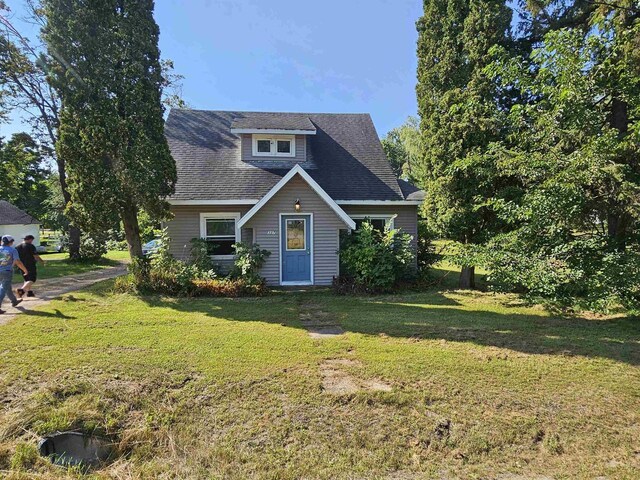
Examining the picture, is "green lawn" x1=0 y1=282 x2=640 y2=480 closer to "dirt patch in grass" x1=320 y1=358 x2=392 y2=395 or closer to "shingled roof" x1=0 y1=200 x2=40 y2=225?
"dirt patch in grass" x1=320 y1=358 x2=392 y2=395

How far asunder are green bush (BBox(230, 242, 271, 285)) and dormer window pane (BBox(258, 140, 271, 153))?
14.3 feet

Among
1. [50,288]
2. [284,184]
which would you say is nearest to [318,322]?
[284,184]

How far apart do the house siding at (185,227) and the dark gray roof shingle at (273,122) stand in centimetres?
363

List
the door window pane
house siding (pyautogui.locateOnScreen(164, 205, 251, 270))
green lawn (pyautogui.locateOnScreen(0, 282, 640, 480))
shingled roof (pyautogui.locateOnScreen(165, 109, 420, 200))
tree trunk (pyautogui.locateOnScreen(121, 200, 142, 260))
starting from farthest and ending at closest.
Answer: shingled roof (pyautogui.locateOnScreen(165, 109, 420, 200))
house siding (pyautogui.locateOnScreen(164, 205, 251, 270))
the door window pane
tree trunk (pyautogui.locateOnScreen(121, 200, 142, 260))
green lawn (pyautogui.locateOnScreen(0, 282, 640, 480))

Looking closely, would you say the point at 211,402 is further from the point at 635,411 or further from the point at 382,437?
the point at 635,411

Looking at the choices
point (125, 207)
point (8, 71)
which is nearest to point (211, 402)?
point (125, 207)

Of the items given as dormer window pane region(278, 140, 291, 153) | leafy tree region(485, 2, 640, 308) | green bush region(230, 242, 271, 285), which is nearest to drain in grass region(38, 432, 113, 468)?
green bush region(230, 242, 271, 285)

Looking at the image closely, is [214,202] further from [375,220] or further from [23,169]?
[23,169]

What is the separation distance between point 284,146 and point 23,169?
20902 mm

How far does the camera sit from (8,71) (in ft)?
53.0

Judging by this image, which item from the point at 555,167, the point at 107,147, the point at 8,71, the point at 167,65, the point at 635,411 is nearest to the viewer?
the point at 635,411

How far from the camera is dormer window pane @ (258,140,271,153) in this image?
13.3 metres

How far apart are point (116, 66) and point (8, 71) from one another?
39.2 feet

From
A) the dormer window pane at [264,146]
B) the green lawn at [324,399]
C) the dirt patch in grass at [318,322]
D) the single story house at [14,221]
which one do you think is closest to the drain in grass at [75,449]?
the green lawn at [324,399]
